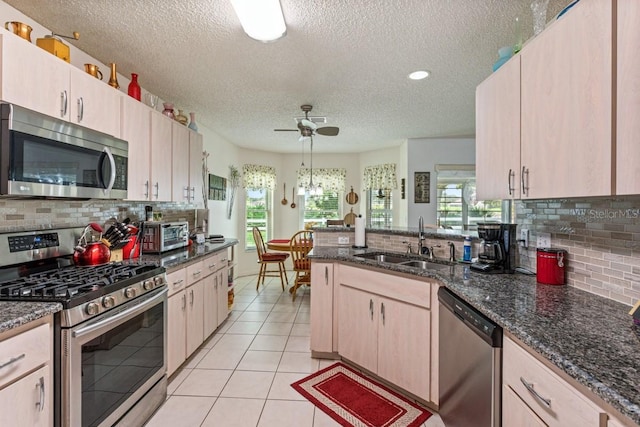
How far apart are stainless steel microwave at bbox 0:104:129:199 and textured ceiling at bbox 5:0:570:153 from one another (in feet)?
2.43

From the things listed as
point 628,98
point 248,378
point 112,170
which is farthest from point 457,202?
point 112,170

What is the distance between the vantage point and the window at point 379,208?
230 inches

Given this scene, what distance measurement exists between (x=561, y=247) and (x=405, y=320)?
3.25 ft

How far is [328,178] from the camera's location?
6332 millimetres

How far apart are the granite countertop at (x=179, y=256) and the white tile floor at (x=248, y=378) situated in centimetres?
88

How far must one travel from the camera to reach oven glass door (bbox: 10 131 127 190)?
1.42m

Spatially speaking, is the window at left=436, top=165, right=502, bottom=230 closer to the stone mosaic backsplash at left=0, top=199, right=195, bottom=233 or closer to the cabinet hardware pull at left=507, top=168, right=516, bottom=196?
the cabinet hardware pull at left=507, top=168, right=516, bottom=196

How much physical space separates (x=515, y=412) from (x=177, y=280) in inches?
85.0

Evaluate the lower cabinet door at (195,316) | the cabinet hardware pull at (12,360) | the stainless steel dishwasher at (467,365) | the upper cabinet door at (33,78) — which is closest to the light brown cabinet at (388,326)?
the stainless steel dishwasher at (467,365)

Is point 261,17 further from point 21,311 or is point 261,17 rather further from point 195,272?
point 195,272

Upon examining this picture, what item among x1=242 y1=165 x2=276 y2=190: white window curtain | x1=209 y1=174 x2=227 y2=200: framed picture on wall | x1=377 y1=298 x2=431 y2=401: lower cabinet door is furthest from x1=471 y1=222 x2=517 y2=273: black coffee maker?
x1=242 y1=165 x2=276 y2=190: white window curtain

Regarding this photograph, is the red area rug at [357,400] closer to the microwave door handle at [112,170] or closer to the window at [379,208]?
the microwave door handle at [112,170]

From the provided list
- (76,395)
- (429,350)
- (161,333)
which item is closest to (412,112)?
(429,350)

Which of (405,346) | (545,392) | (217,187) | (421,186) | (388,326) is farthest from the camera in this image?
(421,186)
